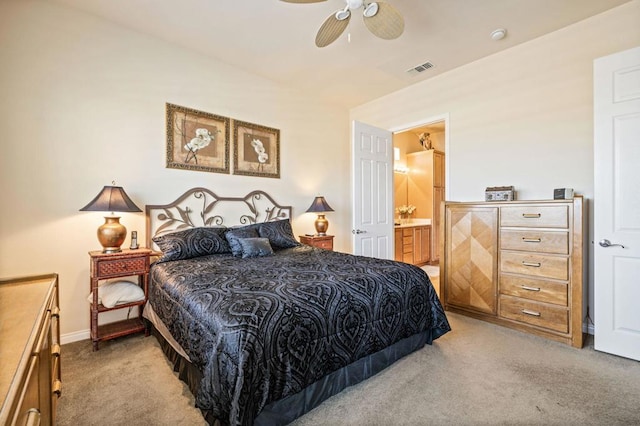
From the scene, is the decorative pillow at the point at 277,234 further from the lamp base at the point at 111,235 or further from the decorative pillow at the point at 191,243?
the lamp base at the point at 111,235

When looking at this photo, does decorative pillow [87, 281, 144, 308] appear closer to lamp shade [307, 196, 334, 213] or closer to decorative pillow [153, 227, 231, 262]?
decorative pillow [153, 227, 231, 262]

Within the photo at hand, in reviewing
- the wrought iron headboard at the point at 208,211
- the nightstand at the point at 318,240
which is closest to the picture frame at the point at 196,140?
the wrought iron headboard at the point at 208,211

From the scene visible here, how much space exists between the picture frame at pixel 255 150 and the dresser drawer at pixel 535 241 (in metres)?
2.84

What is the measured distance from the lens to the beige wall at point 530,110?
9.14ft

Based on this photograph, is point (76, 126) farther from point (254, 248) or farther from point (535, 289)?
point (535, 289)

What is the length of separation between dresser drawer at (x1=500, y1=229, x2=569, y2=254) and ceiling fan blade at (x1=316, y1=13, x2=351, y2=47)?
7.93 feet

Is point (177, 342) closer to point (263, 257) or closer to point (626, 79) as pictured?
point (263, 257)

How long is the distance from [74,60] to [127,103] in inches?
19.8

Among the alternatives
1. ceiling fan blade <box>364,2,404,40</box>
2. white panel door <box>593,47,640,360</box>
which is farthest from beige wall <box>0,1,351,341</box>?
white panel door <box>593,47,640,360</box>

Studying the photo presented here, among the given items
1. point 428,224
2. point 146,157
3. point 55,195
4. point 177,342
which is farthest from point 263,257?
point 428,224

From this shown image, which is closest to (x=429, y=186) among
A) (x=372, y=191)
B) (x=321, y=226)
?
(x=372, y=191)

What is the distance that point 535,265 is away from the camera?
8.98ft

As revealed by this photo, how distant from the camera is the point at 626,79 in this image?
7.54 ft

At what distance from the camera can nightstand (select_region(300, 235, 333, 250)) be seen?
4.09 meters
